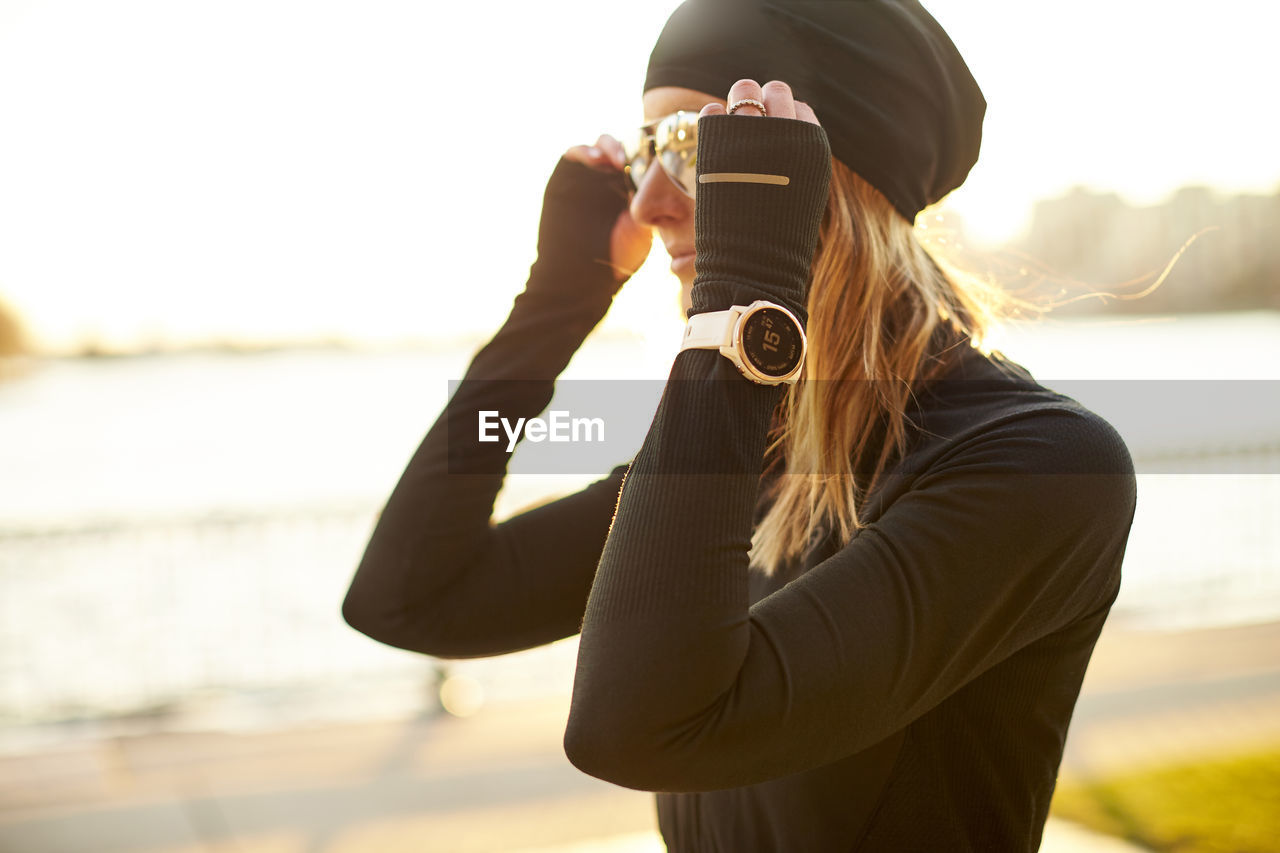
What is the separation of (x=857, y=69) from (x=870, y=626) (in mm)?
910

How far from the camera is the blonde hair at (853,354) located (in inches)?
60.6

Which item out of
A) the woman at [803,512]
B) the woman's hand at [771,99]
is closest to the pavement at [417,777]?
the woman at [803,512]

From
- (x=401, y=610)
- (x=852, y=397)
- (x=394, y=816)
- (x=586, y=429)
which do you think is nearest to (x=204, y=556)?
(x=394, y=816)

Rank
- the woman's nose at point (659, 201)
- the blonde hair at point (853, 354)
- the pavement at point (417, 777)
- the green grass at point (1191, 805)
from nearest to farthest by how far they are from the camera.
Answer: the blonde hair at point (853, 354) < the woman's nose at point (659, 201) < the green grass at point (1191, 805) < the pavement at point (417, 777)

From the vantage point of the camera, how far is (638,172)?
183cm

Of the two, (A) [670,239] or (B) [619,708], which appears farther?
(A) [670,239]

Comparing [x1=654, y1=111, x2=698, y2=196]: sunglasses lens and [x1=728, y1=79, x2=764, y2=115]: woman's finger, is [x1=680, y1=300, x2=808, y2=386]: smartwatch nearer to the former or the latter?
[x1=728, y1=79, x2=764, y2=115]: woman's finger

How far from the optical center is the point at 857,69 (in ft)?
5.24

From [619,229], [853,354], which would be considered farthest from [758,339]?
[619,229]

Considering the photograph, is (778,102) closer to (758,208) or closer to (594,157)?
(758,208)

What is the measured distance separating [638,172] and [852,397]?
1.93 feet

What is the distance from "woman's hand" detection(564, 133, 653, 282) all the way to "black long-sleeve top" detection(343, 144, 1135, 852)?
2.43ft

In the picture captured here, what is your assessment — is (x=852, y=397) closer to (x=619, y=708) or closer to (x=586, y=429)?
(x=619, y=708)

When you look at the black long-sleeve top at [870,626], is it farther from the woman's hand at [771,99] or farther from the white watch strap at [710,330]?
the woman's hand at [771,99]
